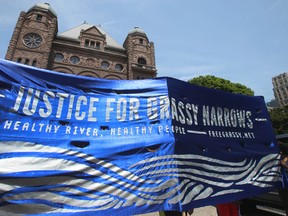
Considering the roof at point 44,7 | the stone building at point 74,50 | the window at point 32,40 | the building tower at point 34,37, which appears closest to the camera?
the building tower at point 34,37

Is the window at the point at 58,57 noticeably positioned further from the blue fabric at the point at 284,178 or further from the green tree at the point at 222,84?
the blue fabric at the point at 284,178

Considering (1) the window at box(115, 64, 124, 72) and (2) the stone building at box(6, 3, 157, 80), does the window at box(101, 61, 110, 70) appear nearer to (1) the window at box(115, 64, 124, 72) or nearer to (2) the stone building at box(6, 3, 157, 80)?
(2) the stone building at box(6, 3, 157, 80)

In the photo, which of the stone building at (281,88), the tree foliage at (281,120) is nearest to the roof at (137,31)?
the tree foliage at (281,120)

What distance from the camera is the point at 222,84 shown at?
66.1 ft

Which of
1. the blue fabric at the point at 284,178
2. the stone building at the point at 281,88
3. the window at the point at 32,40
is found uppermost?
the stone building at the point at 281,88

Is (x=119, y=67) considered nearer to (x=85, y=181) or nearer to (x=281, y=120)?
(x=281, y=120)

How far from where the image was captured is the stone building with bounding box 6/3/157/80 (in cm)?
1952

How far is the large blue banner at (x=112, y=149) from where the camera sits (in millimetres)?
1891

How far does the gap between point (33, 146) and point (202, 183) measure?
2.27 meters

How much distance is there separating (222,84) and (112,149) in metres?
20.5

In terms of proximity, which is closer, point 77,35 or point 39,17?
point 39,17

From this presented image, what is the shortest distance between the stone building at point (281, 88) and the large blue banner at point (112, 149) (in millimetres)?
105115

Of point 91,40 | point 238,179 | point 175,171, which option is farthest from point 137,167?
point 91,40

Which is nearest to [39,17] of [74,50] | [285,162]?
[74,50]
